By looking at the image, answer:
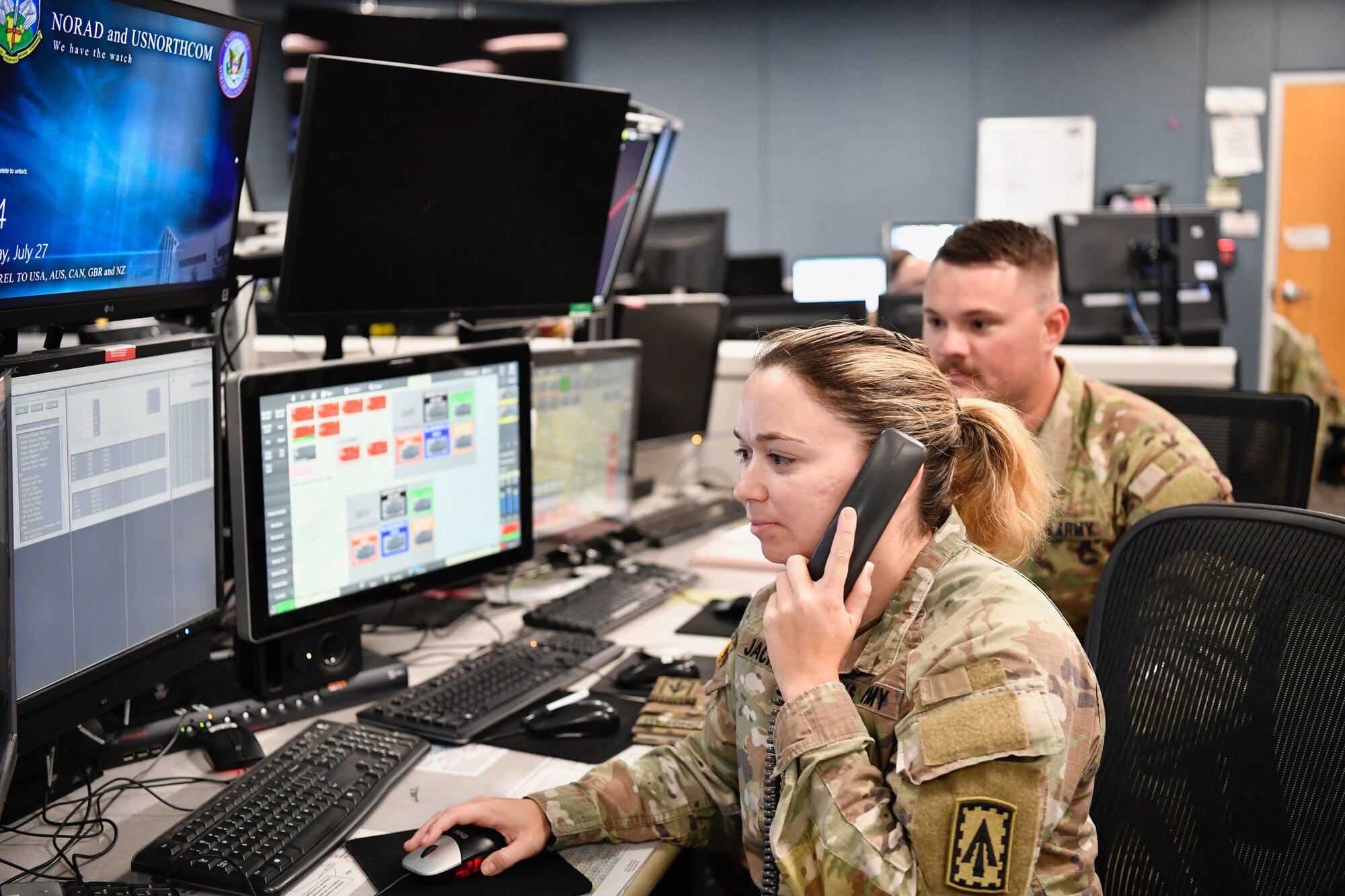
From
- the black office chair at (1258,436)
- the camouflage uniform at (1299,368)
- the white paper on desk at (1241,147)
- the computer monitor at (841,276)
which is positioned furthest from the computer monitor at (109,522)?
the white paper on desk at (1241,147)

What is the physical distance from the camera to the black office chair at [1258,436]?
1938mm

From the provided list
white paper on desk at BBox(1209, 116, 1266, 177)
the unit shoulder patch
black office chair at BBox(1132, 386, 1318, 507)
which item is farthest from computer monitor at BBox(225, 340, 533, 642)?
white paper on desk at BBox(1209, 116, 1266, 177)

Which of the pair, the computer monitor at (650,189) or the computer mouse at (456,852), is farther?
the computer monitor at (650,189)

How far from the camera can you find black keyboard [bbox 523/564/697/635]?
195 centimetres


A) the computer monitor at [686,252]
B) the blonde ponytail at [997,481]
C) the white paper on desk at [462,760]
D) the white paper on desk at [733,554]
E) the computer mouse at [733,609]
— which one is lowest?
the white paper on desk at [462,760]

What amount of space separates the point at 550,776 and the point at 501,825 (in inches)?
8.1

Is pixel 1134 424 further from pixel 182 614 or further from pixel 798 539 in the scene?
pixel 182 614

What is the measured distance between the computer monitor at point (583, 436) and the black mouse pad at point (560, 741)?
64 cm

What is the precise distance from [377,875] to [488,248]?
1084 millimetres

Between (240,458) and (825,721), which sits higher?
(240,458)

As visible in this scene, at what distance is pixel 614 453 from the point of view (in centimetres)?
247

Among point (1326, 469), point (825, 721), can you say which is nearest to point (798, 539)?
point (825, 721)

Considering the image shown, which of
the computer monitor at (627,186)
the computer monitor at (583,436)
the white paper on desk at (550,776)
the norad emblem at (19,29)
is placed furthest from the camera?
the computer monitor at (627,186)

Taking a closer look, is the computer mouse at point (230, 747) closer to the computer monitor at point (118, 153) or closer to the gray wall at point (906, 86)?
the computer monitor at point (118, 153)
